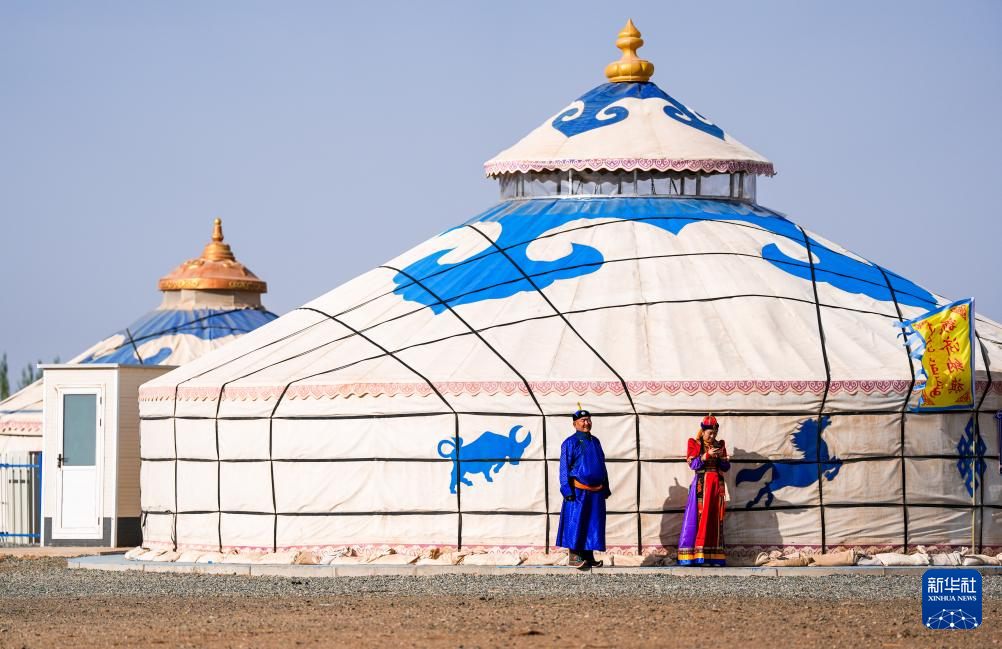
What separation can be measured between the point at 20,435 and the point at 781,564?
41.0 ft

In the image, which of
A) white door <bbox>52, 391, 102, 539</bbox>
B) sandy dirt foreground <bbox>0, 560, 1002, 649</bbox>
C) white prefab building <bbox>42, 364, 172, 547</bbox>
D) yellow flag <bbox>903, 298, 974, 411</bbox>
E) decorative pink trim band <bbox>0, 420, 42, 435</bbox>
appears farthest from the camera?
decorative pink trim band <bbox>0, 420, 42, 435</bbox>

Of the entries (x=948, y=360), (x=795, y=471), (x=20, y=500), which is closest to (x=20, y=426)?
(x=20, y=500)

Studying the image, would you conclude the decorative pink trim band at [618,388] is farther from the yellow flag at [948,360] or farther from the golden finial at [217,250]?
the golden finial at [217,250]

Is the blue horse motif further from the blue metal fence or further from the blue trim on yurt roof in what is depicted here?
the blue metal fence

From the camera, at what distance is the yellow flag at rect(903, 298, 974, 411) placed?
14578 millimetres

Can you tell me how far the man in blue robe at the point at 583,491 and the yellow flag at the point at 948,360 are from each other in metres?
2.56

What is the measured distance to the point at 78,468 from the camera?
739 inches

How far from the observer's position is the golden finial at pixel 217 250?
28109mm

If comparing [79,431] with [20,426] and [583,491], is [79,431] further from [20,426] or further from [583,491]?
[583,491]

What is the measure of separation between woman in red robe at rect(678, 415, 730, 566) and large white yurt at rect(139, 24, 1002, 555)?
0.29 metres

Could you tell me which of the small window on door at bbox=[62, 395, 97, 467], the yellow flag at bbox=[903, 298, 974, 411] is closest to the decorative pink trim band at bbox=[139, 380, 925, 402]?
the yellow flag at bbox=[903, 298, 974, 411]

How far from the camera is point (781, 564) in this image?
47.9 ft

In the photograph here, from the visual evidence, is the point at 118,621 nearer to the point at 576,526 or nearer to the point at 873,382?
the point at 576,526

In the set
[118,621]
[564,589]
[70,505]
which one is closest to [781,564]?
[564,589]
